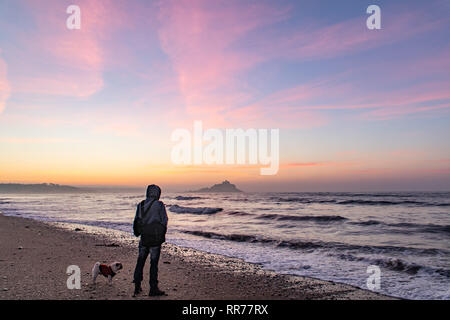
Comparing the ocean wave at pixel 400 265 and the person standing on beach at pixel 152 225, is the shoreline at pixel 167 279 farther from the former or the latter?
the ocean wave at pixel 400 265

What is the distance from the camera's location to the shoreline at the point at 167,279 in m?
6.97

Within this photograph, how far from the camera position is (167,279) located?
8406 mm

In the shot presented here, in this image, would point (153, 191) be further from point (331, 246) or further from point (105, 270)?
point (331, 246)

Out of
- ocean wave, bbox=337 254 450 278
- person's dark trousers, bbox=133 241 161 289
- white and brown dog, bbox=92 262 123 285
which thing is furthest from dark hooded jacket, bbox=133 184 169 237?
ocean wave, bbox=337 254 450 278

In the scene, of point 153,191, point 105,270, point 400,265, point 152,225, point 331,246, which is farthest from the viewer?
point 331,246

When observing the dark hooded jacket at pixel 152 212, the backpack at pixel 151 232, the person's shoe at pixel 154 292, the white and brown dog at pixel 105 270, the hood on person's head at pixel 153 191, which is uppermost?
the hood on person's head at pixel 153 191

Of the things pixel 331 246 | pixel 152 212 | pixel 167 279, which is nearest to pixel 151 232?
pixel 152 212

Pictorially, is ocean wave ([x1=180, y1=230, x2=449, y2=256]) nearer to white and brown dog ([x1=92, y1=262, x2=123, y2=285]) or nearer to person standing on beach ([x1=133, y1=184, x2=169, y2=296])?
white and brown dog ([x1=92, y1=262, x2=123, y2=285])

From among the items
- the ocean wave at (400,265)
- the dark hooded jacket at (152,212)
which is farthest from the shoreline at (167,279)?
the ocean wave at (400,265)

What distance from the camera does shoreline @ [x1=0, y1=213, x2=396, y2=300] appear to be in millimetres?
6969
